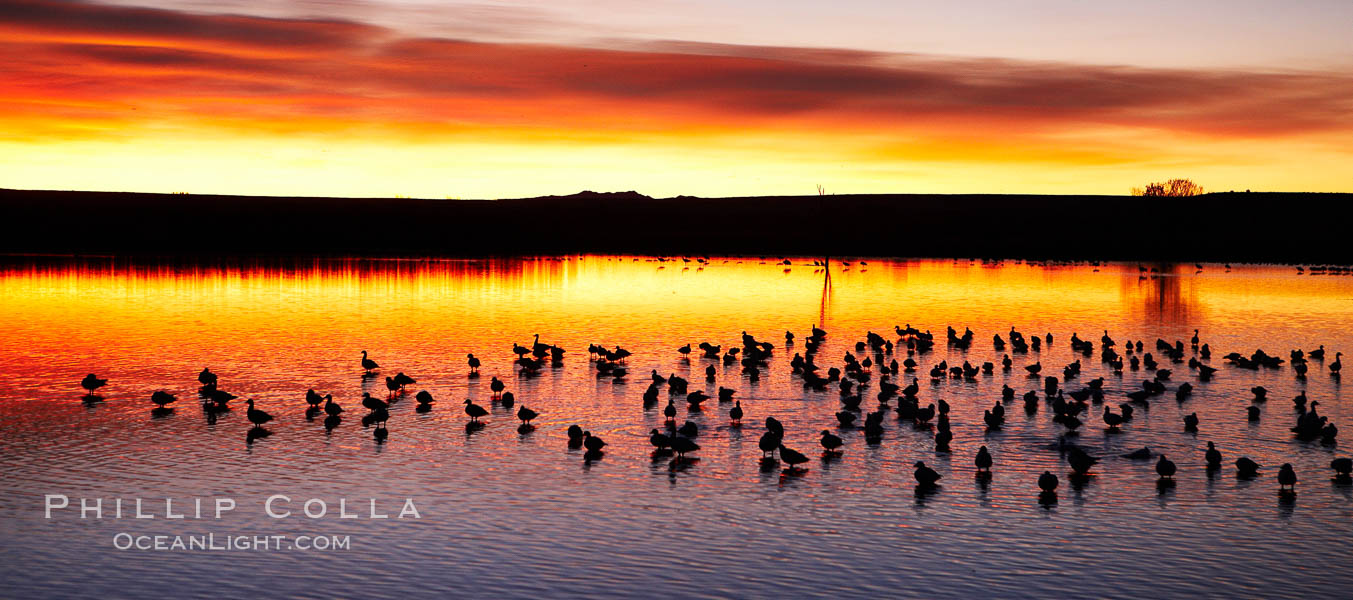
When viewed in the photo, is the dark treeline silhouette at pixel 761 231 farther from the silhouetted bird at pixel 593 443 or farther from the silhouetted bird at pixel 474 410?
the silhouetted bird at pixel 593 443

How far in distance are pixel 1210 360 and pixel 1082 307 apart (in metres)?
24.3

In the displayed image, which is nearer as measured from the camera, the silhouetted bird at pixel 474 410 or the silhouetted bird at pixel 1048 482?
the silhouetted bird at pixel 1048 482

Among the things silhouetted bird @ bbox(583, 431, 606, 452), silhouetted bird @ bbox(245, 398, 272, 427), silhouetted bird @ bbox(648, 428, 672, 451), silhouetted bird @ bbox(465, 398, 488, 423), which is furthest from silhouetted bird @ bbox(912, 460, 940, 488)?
silhouetted bird @ bbox(245, 398, 272, 427)

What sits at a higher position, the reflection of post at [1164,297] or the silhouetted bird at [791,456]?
the reflection of post at [1164,297]

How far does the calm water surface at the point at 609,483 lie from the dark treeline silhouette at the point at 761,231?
98490 mm

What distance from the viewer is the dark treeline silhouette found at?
6014 inches

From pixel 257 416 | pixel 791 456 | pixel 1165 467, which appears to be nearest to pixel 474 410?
pixel 257 416

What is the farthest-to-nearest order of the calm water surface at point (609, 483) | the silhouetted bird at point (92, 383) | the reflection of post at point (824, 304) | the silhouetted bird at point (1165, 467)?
the reflection of post at point (824, 304) < the silhouetted bird at point (92, 383) < the silhouetted bird at point (1165, 467) < the calm water surface at point (609, 483)

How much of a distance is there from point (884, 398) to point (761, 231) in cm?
15542

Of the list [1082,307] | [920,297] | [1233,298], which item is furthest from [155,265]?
[1233,298]

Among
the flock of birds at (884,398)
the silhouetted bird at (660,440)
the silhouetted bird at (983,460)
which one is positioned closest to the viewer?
the silhouetted bird at (983,460)

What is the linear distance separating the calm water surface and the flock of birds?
43 centimetres

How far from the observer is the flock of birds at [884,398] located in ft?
82.9

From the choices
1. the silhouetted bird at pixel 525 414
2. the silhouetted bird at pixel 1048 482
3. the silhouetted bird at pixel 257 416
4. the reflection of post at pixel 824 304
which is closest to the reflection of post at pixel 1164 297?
the reflection of post at pixel 824 304
